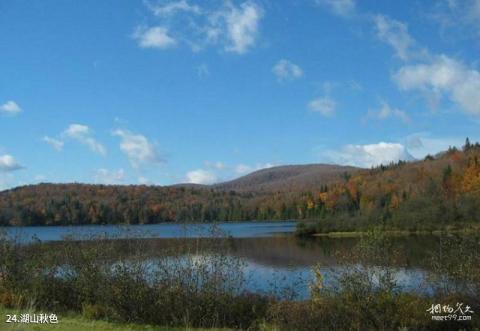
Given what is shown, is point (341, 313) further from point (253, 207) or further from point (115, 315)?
point (253, 207)

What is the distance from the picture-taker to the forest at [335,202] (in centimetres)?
8475

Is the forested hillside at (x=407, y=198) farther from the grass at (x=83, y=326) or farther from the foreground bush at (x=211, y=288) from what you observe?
the grass at (x=83, y=326)

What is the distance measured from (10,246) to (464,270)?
1354 centimetres

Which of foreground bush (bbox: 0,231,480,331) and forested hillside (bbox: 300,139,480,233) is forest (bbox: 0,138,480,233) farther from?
foreground bush (bbox: 0,231,480,331)

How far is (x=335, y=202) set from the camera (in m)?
134

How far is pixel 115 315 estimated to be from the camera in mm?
13547

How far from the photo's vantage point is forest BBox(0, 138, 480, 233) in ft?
278

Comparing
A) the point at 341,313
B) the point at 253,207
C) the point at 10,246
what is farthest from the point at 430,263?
the point at 253,207
